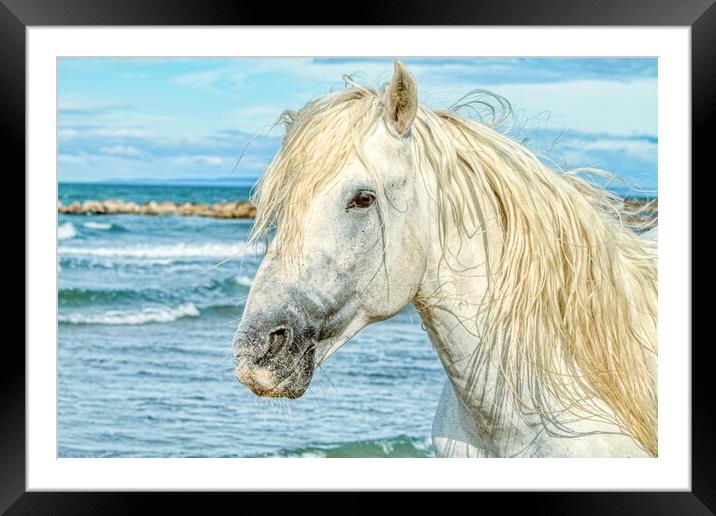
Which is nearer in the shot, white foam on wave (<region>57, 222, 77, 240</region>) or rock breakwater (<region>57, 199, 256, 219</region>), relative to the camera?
white foam on wave (<region>57, 222, 77, 240</region>)

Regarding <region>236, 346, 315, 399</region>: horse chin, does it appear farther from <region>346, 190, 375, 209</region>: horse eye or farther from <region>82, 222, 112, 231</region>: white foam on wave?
<region>82, 222, 112, 231</region>: white foam on wave

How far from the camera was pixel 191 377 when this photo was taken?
32.1 feet

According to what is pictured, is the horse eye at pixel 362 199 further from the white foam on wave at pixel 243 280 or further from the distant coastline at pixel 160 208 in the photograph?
the distant coastline at pixel 160 208

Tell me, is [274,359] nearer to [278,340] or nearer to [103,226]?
[278,340]

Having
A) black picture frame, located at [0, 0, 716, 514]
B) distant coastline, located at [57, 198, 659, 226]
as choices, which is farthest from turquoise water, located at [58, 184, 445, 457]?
black picture frame, located at [0, 0, 716, 514]

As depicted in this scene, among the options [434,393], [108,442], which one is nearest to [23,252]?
[108,442]

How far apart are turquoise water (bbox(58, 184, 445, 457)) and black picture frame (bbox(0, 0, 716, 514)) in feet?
13.5

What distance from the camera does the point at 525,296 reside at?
1.67 m

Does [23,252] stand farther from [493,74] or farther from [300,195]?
[493,74]

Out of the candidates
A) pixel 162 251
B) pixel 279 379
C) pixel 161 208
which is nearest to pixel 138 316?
pixel 162 251

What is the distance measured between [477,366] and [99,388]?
28.3 feet

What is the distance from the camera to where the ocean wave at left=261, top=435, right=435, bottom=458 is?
7273 mm
